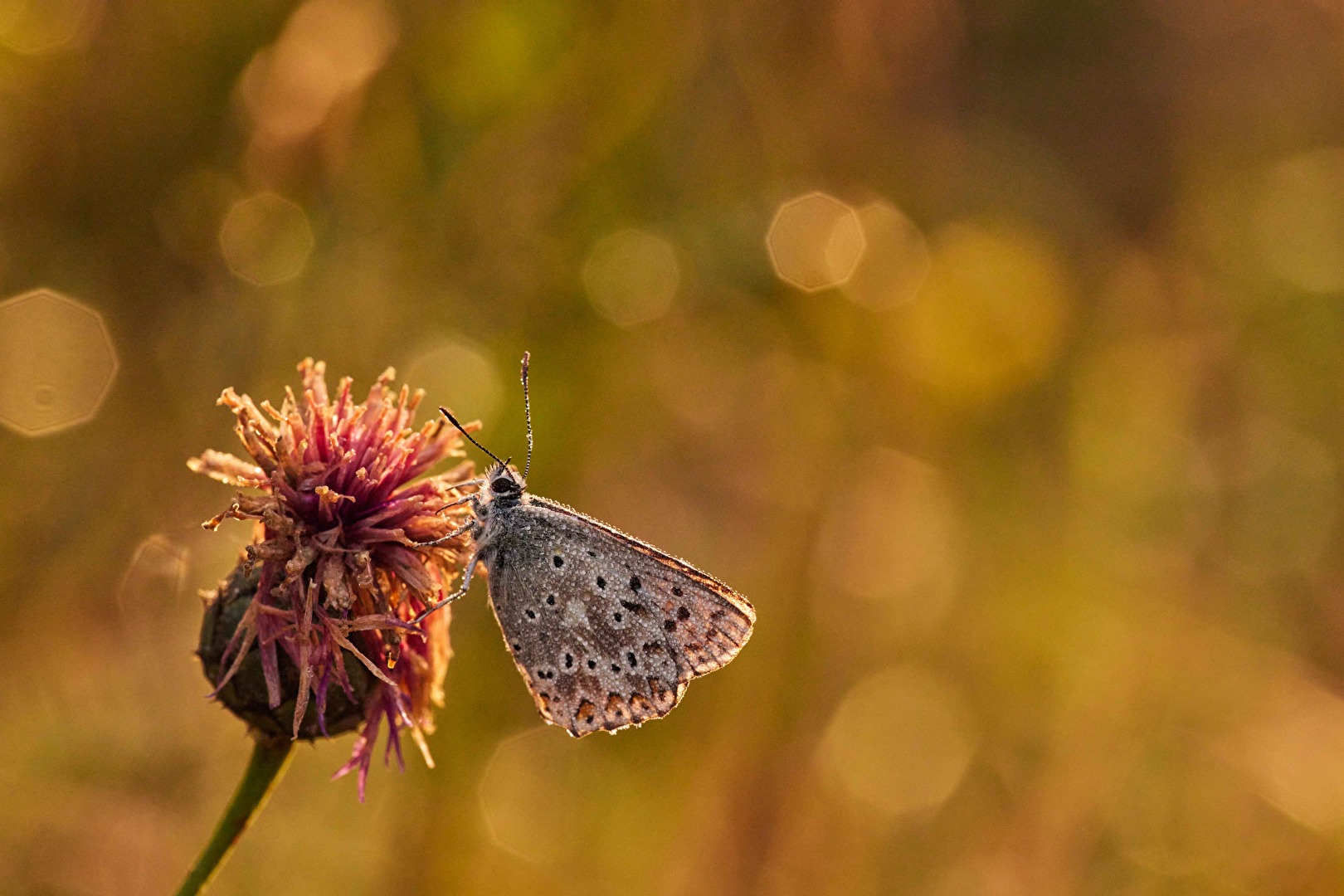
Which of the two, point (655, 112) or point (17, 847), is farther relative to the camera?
point (655, 112)

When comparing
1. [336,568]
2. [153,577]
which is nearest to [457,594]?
[336,568]

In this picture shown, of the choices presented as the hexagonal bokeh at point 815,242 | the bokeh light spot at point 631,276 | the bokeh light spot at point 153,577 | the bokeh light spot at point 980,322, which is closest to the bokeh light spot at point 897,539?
the bokeh light spot at point 980,322

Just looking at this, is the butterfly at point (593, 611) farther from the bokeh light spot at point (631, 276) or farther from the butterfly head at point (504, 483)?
the bokeh light spot at point (631, 276)

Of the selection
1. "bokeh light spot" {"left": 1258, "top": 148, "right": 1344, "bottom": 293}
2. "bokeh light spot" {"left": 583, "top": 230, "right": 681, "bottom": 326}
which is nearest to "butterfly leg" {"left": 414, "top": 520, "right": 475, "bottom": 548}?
"bokeh light spot" {"left": 583, "top": 230, "right": 681, "bottom": 326}

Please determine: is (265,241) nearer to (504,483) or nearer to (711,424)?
(504,483)

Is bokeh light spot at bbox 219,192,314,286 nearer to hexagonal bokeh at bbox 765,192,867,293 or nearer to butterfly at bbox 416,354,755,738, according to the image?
butterfly at bbox 416,354,755,738

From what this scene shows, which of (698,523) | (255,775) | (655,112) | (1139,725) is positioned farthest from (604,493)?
(255,775)

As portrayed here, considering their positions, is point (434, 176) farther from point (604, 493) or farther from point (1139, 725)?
point (1139, 725)
